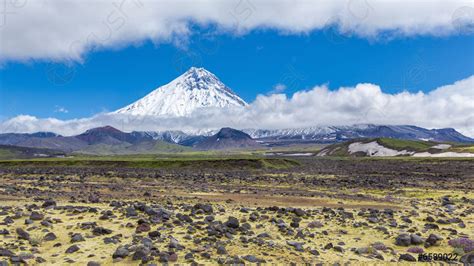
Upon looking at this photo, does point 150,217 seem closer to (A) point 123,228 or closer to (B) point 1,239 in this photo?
(A) point 123,228

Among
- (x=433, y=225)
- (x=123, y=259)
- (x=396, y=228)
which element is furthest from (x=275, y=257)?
(x=433, y=225)

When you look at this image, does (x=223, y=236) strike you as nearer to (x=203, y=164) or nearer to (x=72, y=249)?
(x=72, y=249)

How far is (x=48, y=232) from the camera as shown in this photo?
1958 cm

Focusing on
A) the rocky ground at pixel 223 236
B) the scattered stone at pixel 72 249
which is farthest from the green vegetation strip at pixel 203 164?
the scattered stone at pixel 72 249

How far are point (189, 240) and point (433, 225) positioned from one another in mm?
14656

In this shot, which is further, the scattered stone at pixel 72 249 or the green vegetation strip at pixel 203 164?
the green vegetation strip at pixel 203 164

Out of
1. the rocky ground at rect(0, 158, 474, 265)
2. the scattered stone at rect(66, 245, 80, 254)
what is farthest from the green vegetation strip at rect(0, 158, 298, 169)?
the scattered stone at rect(66, 245, 80, 254)

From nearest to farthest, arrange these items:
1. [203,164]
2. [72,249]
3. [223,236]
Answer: [72,249] < [223,236] < [203,164]

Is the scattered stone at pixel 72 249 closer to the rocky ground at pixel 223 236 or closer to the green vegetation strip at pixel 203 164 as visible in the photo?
the rocky ground at pixel 223 236

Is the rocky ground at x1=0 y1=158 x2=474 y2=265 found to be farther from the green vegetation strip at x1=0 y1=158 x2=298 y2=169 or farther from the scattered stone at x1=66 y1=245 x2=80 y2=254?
the green vegetation strip at x1=0 y1=158 x2=298 y2=169

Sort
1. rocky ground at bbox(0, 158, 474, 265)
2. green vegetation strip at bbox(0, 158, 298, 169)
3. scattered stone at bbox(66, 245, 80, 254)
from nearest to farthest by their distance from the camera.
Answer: rocky ground at bbox(0, 158, 474, 265), scattered stone at bbox(66, 245, 80, 254), green vegetation strip at bbox(0, 158, 298, 169)

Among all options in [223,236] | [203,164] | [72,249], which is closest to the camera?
[72,249]

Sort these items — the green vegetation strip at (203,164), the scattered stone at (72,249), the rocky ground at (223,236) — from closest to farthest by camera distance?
1. the rocky ground at (223,236)
2. the scattered stone at (72,249)
3. the green vegetation strip at (203,164)

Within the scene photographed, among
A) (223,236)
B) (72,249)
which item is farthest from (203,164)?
(72,249)
